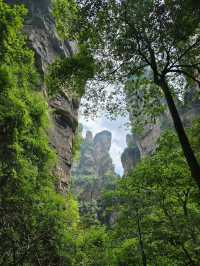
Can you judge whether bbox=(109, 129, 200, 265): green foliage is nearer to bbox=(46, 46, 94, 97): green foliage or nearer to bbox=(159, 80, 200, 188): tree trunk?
bbox=(159, 80, 200, 188): tree trunk

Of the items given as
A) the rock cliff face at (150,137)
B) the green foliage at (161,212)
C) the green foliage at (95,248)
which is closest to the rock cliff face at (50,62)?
the green foliage at (95,248)

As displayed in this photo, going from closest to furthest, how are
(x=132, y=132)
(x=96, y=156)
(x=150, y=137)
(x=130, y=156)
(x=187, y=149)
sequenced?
(x=187, y=149), (x=132, y=132), (x=150, y=137), (x=130, y=156), (x=96, y=156)

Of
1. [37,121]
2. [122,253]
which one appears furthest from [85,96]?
[122,253]

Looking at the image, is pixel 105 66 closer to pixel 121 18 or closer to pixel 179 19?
pixel 121 18

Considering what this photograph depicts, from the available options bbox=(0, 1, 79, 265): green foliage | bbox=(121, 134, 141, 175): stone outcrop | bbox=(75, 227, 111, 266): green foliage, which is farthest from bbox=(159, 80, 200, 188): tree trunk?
bbox=(121, 134, 141, 175): stone outcrop

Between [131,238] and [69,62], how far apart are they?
35.4 feet

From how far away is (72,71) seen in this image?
11.3 m

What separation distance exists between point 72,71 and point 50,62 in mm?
17304

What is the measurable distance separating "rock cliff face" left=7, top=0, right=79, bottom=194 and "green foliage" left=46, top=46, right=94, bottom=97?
504 inches

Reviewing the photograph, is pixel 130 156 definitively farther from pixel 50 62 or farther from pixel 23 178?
pixel 23 178

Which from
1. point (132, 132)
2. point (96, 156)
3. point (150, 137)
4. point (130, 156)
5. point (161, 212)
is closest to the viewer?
point (132, 132)

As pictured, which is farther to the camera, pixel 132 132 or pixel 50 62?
pixel 50 62

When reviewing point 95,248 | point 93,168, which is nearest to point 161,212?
point 95,248

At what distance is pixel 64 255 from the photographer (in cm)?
1523
